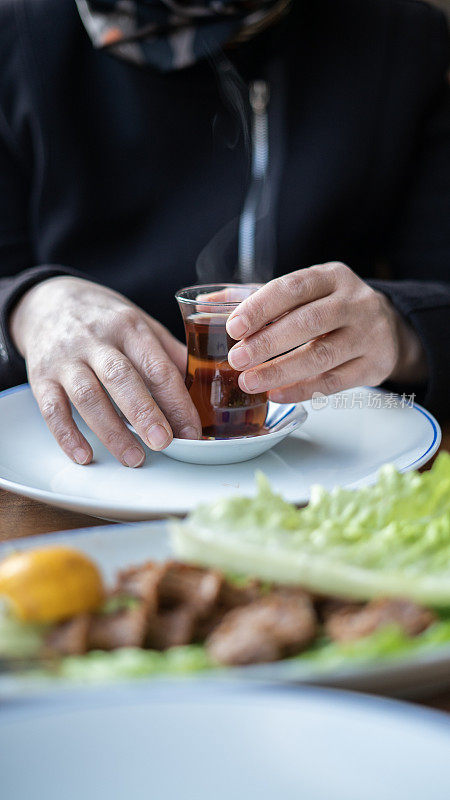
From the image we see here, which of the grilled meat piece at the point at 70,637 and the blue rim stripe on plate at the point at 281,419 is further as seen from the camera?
the blue rim stripe on plate at the point at 281,419

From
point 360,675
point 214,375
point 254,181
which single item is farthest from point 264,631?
point 254,181

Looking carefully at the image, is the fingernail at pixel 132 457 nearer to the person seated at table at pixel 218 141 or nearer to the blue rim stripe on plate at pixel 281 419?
the blue rim stripe on plate at pixel 281 419

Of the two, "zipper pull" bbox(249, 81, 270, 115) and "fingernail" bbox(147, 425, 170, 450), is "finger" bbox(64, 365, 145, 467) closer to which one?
"fingernail" bbox(147, 425, 170, 450)

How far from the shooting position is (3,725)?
335 mm

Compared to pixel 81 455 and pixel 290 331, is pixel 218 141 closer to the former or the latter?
pixel 290 331

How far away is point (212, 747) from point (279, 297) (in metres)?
0.63

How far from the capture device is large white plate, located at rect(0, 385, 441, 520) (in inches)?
30.3

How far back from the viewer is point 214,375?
92cm

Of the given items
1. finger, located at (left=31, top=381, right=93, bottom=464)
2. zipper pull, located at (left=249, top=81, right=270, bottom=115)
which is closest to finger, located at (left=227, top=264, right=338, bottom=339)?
finger, located at (left=31, top=381, right=93, bottom=464)

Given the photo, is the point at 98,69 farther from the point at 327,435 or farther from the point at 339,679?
the point at 339,679

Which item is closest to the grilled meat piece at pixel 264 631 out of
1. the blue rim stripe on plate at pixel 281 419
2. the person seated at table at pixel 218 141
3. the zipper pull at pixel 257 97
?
the blue rim stripe on plate at pixel 281 419

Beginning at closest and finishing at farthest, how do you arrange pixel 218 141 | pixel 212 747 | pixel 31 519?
1. pixel 212 747
2. pixel 31 519
3. pixel 218 141

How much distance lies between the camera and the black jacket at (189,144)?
5.01 ft

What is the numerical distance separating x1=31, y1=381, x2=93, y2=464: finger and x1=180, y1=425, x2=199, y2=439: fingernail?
106 millimetres
